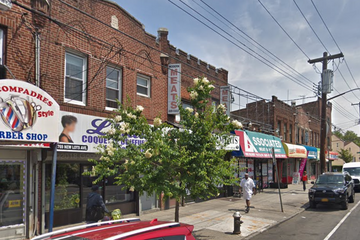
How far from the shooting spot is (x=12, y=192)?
9.09 meters

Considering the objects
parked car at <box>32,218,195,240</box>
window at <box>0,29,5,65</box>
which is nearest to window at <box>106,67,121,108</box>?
window at <box>0,29,5,65</box>

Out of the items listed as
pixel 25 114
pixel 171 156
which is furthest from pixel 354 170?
pixel 25 114

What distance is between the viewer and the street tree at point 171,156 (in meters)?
7.14

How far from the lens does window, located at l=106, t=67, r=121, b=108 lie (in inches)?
483

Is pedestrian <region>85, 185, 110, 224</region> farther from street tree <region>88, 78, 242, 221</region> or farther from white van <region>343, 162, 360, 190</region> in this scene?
white van <region>343, 162, 360, 190</region>

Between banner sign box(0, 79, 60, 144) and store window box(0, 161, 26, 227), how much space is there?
113 inches

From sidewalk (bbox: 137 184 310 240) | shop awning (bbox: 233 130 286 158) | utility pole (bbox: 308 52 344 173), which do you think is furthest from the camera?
utility pole (bbox: 308 52 344 173)

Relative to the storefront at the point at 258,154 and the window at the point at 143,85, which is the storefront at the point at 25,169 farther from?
the storefront at the point at 258,154

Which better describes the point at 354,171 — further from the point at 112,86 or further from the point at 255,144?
the point at 112,86

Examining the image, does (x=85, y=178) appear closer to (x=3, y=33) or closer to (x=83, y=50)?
(x=83, y=50)

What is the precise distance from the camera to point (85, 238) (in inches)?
123

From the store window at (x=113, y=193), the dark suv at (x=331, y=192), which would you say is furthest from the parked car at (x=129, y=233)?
the dark suv at (x=331, y=192)

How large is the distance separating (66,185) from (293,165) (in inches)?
1028

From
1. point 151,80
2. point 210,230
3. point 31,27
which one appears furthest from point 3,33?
point 210,230
